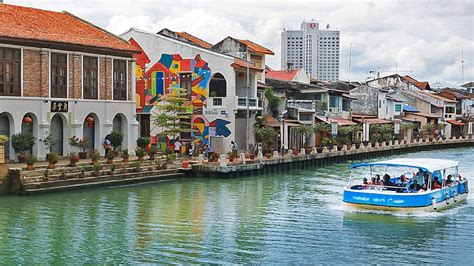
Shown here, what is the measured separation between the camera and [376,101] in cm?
6969

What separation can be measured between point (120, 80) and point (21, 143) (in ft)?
28.4

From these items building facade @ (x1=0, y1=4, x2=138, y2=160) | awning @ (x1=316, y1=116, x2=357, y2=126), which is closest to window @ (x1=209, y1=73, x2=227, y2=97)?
building facade @ (x1=0, y1=4, x2=138, y2=160)

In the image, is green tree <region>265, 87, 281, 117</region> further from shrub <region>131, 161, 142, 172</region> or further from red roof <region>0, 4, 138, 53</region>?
shrub <region>131, 161, 142, 172</region>

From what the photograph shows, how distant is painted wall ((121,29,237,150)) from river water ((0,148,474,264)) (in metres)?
15.0

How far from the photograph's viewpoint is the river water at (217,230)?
19000mm

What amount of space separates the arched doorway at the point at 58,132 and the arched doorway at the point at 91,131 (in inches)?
60.9

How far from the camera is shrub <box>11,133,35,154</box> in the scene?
3297 centimetres

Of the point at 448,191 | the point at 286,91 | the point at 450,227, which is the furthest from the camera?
the point at 286,91

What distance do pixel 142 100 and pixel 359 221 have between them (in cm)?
2755

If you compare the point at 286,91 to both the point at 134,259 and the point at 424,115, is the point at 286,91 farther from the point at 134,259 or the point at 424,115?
the point at 134,259

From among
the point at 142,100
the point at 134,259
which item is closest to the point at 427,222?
the point at 134,259

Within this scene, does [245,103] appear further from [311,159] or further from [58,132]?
[58,132]

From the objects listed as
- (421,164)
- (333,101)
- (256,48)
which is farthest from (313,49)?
(421,164)

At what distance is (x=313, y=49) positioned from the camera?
4203 inches
